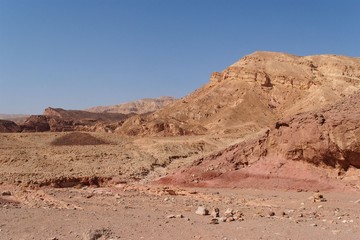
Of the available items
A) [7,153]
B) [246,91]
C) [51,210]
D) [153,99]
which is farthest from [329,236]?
[153,99]

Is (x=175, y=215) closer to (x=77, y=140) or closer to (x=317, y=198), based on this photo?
(x=317, y=198)

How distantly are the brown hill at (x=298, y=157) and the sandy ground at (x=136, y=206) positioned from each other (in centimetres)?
96

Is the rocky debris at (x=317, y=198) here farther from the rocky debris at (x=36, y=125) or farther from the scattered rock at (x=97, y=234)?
the rocky debris at (x=36, y=125)

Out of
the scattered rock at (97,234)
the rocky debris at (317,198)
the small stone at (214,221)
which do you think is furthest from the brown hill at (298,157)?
the scattered rock at (97,234)

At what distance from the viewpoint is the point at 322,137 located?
18.6 meters

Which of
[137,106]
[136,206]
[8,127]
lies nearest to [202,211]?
[136,206]

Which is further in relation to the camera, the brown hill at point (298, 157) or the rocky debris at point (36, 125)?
the rocky debris at point (36, 125)

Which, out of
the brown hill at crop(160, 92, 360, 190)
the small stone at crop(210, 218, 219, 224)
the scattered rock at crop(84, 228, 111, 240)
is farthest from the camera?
the brown hill at crop(160, 92, 360, 190)

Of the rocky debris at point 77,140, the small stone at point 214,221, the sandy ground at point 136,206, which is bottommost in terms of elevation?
the sandy ground at point 136,206

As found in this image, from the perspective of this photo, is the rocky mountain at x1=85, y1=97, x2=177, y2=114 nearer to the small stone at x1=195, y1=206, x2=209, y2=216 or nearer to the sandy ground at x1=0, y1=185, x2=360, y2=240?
the sandy ground at x1=0, y1=185, x2=360, y2=240

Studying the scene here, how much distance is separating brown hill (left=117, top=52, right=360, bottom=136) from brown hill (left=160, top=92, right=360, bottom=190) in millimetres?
25233

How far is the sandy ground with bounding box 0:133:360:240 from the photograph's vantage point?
10328mm

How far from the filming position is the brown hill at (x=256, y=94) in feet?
166

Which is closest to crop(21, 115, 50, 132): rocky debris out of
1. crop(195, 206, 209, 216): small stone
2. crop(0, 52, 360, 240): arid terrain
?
crop(0, 52, 360, 240): arid terrain
